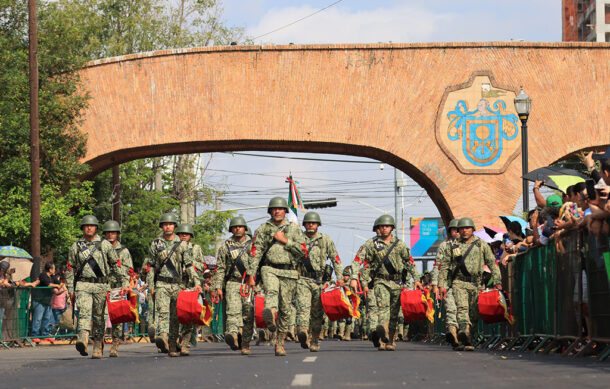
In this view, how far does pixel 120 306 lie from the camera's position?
56.3ft

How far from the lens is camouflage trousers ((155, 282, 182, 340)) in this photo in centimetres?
1736

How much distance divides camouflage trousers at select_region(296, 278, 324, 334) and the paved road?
5.90ft

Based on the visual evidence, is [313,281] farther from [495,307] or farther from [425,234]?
[425,234]

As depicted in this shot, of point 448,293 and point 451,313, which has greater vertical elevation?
point 448,293

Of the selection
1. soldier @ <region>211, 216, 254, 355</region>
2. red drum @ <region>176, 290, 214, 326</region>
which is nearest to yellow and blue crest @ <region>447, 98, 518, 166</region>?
soldier @ <region>211, 216, 254, 355</region>

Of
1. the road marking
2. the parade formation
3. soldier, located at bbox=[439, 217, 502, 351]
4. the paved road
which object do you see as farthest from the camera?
soldier, located at bbox=[439, 217, 502, 351]

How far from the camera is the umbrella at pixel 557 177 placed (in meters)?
18.9

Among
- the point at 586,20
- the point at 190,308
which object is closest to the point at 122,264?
the point at 190,308

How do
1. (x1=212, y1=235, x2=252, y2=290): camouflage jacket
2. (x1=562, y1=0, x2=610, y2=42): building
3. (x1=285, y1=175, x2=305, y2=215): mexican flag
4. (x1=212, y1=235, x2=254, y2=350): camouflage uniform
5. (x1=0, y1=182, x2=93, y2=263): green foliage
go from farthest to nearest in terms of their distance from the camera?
(x1=562, y1=0, x2=610, y2=42): building
(x1=285, y1=175, x2=305, y2=215): mexican flag
(x1=0, y1=182, x2=93, y2=263): green foliage
(x1=212, y1=235, x2=252, y2=290): camouflage jacket
(x1=212, y1=235, x2=254, y2=350): camouflage uniform

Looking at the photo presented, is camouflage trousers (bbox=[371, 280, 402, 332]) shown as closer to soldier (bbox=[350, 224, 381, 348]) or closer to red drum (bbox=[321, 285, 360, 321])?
soldier (bbox=[350, 224, 381, 348])

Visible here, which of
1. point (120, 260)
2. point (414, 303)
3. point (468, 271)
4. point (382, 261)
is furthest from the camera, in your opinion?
point (382, 261)

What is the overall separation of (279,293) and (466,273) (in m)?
3.34

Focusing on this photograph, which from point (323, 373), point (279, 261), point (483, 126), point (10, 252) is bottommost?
point (323, 373)

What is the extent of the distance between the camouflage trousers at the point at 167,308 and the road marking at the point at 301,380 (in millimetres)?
6487
